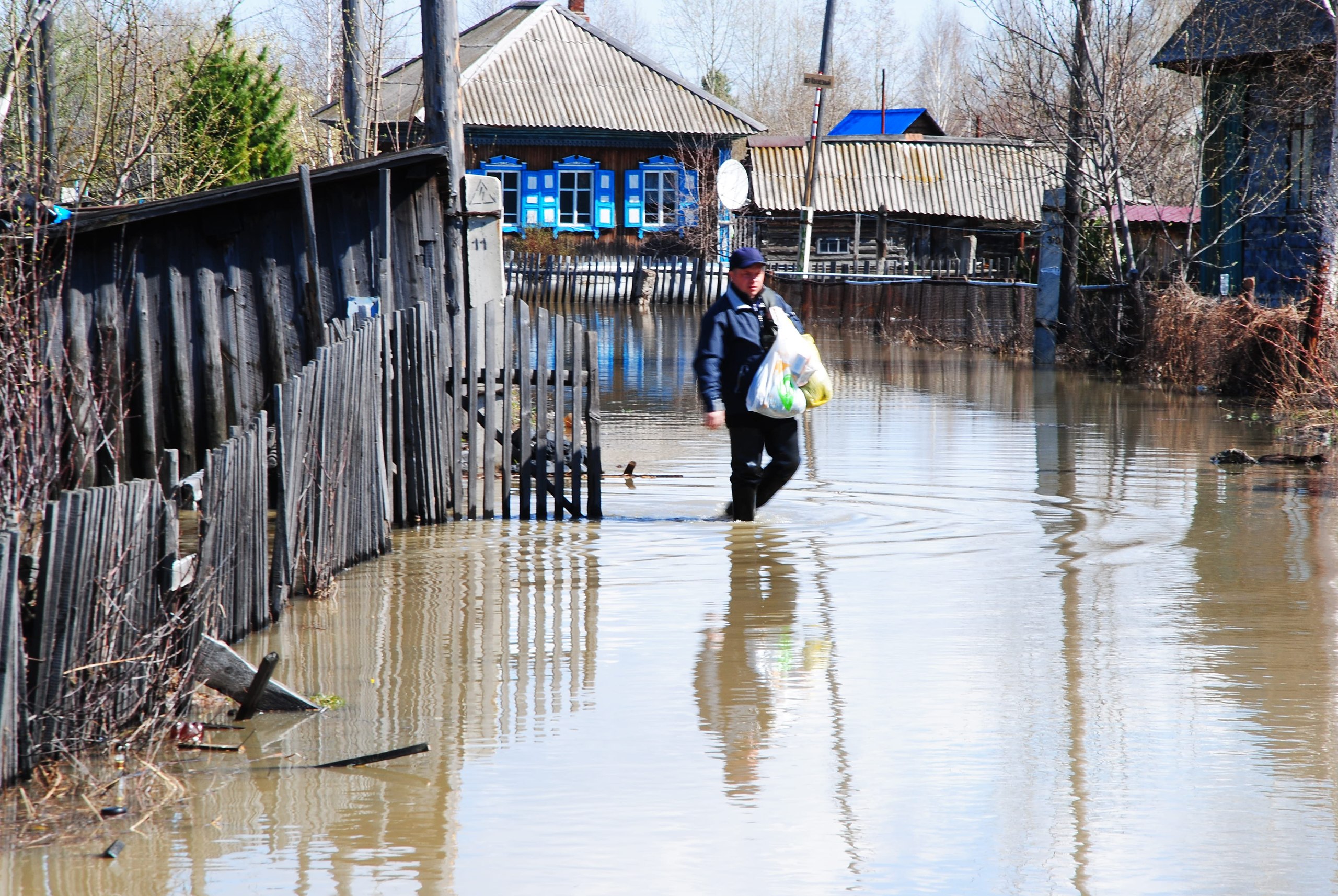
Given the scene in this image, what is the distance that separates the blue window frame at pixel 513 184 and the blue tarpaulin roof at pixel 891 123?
13910 millimetres

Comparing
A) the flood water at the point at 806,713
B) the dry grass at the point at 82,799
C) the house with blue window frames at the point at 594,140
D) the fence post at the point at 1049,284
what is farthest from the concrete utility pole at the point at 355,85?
the house with blue window frames at the point at 594,140

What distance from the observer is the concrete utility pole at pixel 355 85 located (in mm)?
14789

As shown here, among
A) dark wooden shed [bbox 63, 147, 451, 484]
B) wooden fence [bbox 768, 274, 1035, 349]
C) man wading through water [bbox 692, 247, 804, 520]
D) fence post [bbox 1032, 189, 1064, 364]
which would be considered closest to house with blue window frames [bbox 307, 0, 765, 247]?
wooden fence [bbox 768, 274, 1035, 349]

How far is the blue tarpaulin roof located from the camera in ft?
162

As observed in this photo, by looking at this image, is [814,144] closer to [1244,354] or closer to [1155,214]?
[1155,214]

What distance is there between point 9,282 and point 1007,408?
33.7 feet

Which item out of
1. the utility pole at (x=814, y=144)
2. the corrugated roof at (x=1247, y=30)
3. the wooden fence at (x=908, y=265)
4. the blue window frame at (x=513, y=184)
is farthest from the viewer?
the blue window frame at (x=513, y=184)

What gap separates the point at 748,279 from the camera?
7941 millimetres

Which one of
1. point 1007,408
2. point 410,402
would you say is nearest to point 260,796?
point 410,402

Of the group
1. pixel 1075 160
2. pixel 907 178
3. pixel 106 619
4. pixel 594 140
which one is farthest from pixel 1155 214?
pixel 106 619

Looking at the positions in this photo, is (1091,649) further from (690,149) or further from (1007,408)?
(690,149)

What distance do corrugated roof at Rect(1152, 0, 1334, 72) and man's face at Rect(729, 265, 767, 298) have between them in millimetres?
14317

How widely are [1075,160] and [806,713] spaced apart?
16.1 metres

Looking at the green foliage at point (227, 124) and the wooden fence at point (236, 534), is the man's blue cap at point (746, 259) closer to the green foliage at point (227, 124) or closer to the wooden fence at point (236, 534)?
the wooden fence at point (236, 534)
